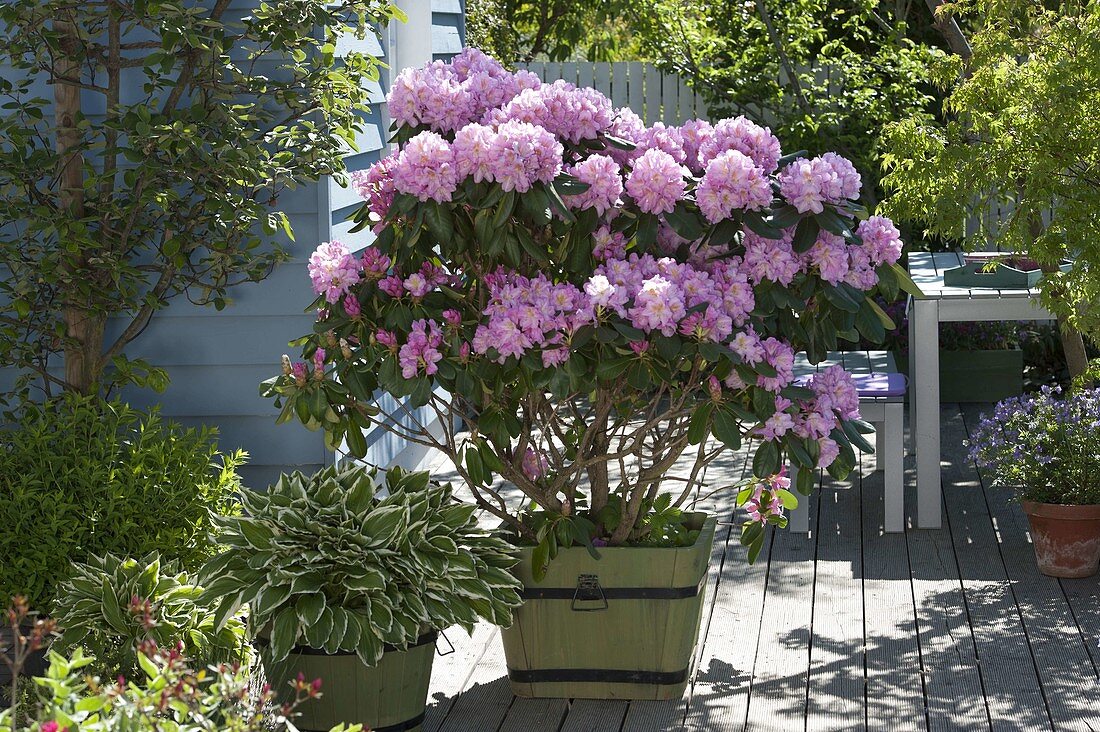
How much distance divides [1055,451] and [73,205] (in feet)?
10.7

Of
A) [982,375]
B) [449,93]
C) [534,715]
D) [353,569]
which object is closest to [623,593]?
[534,715]

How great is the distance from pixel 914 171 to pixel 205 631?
2.80m

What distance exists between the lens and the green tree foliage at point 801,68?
24.3 ft

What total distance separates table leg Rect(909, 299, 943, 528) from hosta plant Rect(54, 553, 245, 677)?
2712 mm

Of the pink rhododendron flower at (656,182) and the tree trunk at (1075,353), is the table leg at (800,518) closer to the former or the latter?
the tree trunk at (1075,353)

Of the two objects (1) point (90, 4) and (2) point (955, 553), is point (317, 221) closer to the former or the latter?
(1) point (90, 4)

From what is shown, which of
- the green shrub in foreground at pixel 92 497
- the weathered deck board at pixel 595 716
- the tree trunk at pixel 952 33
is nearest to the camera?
the weathered deck board at pixel 595 716

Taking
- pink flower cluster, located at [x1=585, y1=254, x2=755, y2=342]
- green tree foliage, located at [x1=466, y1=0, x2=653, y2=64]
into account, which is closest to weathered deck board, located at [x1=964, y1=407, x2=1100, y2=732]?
pink flower cluster, located at [x1=585, y1=254, x2=755, y2=342]

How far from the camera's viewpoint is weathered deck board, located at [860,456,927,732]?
3443mm

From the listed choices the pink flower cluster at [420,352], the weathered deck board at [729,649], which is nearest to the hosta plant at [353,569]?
the pink flower cluster at [420,352]

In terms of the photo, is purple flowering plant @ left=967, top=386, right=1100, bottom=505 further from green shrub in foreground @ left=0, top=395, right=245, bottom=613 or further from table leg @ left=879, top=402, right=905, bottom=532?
green shrub in foreground @ left=0, top=395, right=245, bottom=613

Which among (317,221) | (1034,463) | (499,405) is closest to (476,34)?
(317,221)

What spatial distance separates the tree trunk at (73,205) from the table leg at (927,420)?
2888 mm

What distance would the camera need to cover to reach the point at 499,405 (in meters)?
3.23
